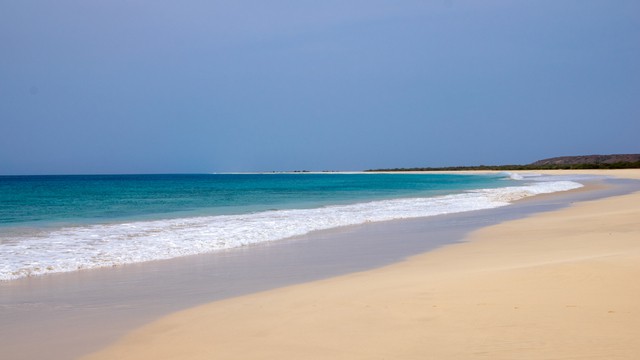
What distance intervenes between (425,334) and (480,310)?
1.02m

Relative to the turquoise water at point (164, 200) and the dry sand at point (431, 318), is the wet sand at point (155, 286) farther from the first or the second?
the turquoise water at point (164, 200)

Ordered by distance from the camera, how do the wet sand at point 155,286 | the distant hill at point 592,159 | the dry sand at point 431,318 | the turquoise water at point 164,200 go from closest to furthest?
the dry sand at point 431,318, the wet sand at point 155,286, the turquoise water at point 164,200, the distant hill at point 592,159

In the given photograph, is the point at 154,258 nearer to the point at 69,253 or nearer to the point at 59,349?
the point at 69,253

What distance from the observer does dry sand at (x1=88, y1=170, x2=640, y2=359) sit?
5273mm

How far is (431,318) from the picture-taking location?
6223 mm

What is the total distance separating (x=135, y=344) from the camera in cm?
589

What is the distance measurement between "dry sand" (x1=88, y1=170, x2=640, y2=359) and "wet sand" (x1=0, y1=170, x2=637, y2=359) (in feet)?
0.79

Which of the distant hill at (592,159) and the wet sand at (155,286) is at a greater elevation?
the distant hill at (592,159)

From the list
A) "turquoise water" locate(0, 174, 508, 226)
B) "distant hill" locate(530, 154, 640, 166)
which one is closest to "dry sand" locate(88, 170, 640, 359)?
"turquoise water" locate(0, 174, 508, 226)

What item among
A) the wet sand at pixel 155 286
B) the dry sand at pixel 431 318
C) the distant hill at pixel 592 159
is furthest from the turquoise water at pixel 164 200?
the distant hill at pixel 592 159

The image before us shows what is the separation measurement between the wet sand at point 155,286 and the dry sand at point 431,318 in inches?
9.5

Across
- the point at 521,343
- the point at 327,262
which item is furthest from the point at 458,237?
the point at 521,343

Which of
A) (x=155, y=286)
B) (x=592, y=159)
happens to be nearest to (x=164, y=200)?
(x=155, y=286)

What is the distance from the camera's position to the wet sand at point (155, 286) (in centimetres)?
636
